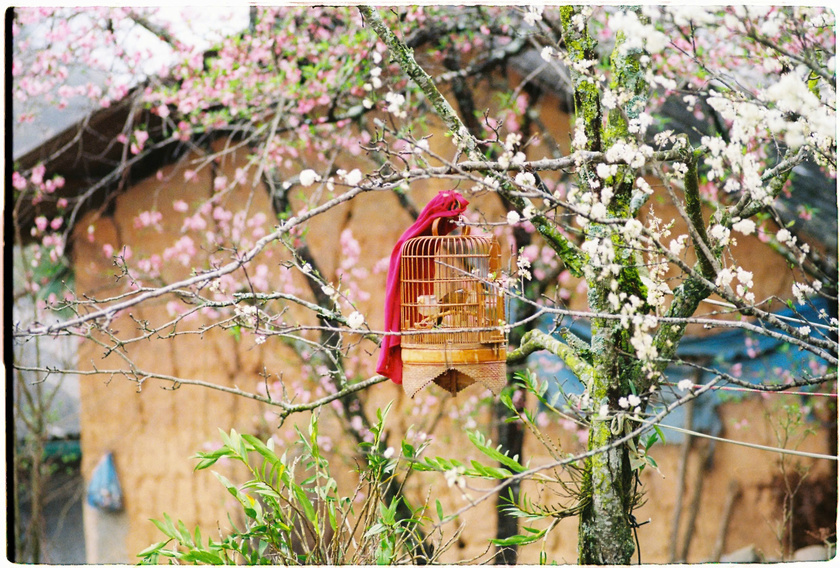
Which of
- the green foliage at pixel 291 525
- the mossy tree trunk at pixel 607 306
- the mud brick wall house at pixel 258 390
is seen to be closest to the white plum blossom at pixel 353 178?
the mossy tree trunk at pixel 607 306

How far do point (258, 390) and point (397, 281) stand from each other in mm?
2313

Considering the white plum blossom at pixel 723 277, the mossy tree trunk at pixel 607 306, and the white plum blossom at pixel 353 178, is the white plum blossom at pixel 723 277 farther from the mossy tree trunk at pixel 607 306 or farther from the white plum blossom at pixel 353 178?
the white plum blossom at pixel 353 178

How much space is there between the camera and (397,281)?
185 cm

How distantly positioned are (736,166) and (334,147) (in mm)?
2444

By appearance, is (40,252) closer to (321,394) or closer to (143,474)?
(143,474)

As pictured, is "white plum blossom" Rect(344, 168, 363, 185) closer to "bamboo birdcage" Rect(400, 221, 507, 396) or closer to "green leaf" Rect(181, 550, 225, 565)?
"bamboo birdcage" Rect(400, 221, 507, 396)

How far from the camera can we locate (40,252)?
403 centimetres

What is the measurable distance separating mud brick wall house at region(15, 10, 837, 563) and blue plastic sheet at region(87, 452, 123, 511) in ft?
0.16

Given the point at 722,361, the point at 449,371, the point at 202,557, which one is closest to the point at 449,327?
the point at 449,371

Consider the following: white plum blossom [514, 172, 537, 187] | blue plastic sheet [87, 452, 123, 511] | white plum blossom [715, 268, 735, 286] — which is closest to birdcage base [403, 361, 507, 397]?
white plum blossom [514, 172, 537, 187]

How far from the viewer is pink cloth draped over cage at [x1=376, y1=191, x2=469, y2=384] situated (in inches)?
72.4

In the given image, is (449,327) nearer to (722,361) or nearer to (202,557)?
(202,557)

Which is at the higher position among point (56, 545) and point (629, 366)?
point (629, 366)

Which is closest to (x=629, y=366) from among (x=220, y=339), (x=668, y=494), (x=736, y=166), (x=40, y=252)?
(x=736, y=166)
